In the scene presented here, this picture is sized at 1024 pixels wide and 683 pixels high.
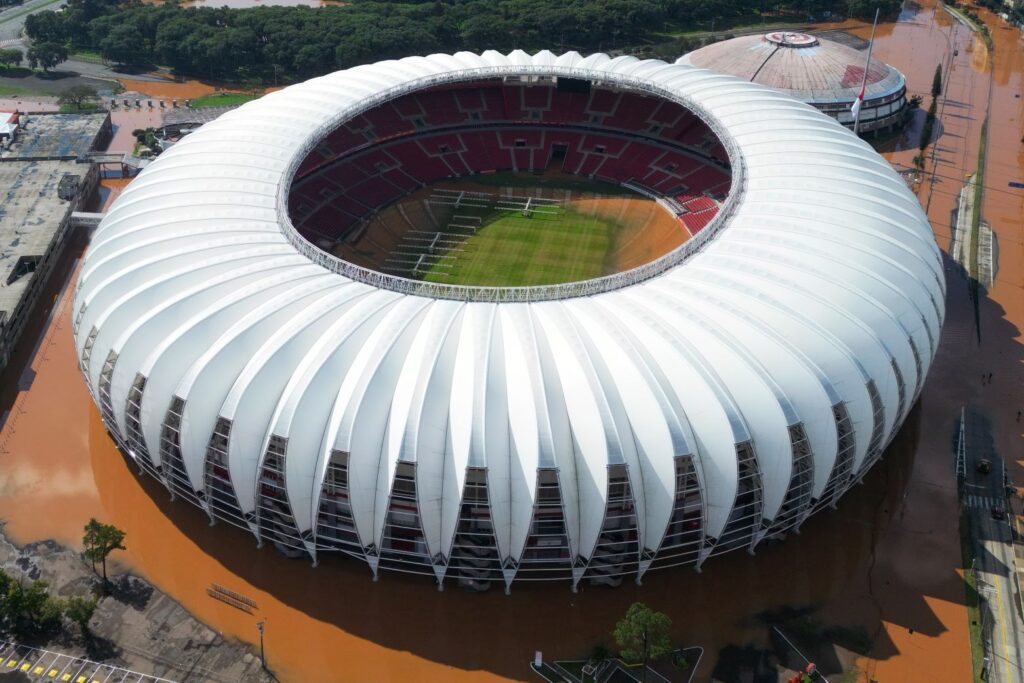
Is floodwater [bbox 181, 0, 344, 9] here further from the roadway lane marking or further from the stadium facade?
the roadway lane marking

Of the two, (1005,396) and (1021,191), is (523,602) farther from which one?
(1021,191)

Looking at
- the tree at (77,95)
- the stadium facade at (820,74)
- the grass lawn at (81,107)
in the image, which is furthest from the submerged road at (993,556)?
the tree at (77,95)

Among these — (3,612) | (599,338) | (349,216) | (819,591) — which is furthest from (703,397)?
(349,216)

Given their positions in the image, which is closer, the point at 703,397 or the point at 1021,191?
the point at 703,397

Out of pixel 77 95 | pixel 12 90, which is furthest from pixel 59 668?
pixel 12 90

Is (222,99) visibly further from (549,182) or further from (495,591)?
(495,591)

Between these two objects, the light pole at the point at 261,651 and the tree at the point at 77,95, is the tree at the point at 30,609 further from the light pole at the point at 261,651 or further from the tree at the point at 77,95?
the tree at the point at 77,95

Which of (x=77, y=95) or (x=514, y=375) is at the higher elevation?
(x=77, y=95)
